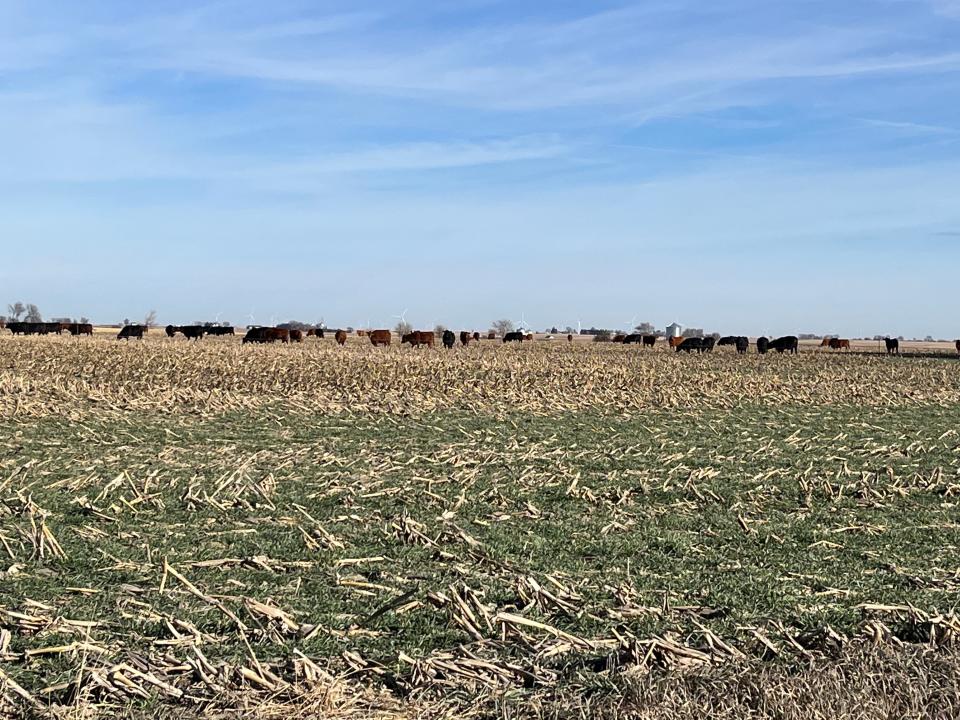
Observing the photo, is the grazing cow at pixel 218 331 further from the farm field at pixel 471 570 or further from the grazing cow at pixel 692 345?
the farm field at pixel 471 570

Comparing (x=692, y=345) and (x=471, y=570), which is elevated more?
(x=692, y=345)

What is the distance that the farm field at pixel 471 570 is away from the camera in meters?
5.73

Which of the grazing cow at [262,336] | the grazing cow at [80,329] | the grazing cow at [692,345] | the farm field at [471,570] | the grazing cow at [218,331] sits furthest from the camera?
the grazing cow at [218,331]

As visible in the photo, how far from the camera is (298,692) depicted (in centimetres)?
562

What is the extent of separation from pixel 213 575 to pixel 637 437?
13.4 m

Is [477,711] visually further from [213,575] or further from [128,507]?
[128,507]

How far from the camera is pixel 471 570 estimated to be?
29.2 feet

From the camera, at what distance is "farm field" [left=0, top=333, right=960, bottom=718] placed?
18.8 feet

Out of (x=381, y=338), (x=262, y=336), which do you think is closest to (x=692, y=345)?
(x=381, y=338)

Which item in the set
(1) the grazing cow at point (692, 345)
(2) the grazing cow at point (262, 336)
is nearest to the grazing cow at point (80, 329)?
(2) the grazing cow at point (262, 336)

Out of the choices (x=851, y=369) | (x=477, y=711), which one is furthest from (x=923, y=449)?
(x=851, y=369)

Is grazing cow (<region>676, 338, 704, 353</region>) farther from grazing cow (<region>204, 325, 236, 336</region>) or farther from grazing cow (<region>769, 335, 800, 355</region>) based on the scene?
grazing cow (<region>204, 325, 236, 336</region>)

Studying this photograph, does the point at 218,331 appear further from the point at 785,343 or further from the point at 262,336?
the point at 785,343

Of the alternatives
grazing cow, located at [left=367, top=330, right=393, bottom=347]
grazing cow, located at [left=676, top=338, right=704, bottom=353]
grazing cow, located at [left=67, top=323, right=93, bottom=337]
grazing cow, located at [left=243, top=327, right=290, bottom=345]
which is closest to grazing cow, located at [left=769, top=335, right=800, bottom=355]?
grazing cow, located at [left=676, top=338, right=704, bottom=353]
